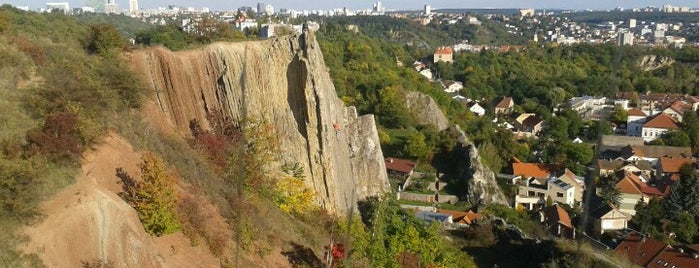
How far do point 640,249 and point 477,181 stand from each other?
559cm

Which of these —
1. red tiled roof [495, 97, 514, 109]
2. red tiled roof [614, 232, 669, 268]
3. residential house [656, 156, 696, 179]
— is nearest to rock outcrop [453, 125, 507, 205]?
red tiled roof [614, 232, 669, 268]

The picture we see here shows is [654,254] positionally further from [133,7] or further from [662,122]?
[133,7]

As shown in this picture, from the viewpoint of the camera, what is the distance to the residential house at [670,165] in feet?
71.6

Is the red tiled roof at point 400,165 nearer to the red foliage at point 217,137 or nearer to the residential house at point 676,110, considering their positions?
the red foliage at point 217,137

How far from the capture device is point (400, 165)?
19.5 metres

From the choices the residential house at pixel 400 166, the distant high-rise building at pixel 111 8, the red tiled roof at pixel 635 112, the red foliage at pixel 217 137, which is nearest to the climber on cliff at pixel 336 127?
the red foliage at pixel 217 137

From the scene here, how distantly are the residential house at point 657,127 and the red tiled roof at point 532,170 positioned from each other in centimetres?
1015

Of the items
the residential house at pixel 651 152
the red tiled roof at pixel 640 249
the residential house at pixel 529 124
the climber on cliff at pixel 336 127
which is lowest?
the residential house at pixel 529 124

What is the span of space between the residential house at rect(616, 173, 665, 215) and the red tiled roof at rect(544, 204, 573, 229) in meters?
2.64

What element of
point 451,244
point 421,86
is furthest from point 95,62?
point 421,86

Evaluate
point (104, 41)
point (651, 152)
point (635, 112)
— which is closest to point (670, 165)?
point (651, 152)

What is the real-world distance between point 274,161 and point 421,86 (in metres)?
20.4

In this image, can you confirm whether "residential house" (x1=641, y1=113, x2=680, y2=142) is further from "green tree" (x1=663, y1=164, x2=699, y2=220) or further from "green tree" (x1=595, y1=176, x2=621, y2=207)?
"green tree" (x1=663, y1=164, x2=699, y2=220)

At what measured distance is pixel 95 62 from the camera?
9.24 meters
